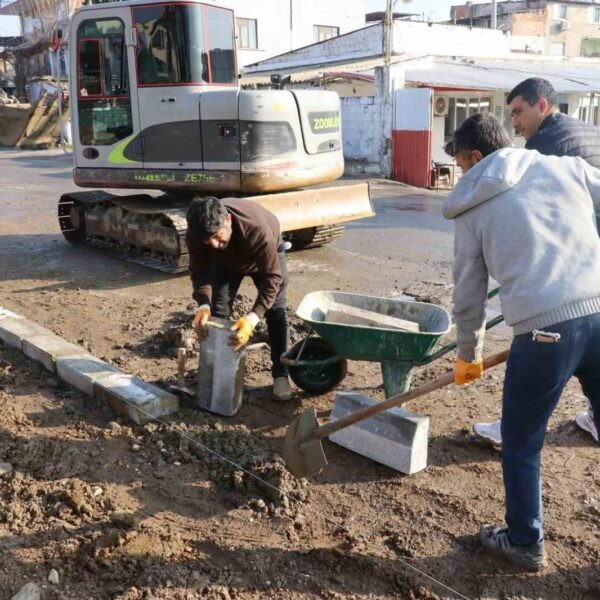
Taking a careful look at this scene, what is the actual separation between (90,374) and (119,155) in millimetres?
4371

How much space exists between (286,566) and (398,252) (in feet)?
20.9

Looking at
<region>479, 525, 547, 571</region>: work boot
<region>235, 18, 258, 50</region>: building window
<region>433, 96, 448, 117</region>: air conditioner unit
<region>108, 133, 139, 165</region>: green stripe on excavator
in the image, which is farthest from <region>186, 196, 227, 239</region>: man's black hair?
<region>235, 18, 258, 50</region>: building window

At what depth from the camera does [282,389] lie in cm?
456

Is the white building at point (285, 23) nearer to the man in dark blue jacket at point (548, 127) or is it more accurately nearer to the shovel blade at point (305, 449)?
the man in dark blue jacket at point (548, 127)

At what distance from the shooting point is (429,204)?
44.7ft

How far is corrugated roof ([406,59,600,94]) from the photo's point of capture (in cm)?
1875

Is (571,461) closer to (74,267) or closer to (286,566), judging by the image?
(286,566)

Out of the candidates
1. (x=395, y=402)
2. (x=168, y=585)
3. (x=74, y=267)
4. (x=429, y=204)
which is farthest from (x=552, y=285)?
(x=429, y=204)

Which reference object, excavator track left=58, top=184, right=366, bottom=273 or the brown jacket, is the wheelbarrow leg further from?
excavator track left=58, top=184, right=366, bottom=273

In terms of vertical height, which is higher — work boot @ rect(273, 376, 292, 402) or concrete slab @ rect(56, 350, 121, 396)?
concrete slab @ rect(56, 350, 121, 396)

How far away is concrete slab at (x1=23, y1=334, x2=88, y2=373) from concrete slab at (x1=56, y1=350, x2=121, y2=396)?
0.23 ft

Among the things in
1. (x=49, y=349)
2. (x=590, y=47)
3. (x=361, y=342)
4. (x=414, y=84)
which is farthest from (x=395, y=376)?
(x=590, y=47)

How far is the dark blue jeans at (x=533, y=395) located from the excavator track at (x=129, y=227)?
5439 mm

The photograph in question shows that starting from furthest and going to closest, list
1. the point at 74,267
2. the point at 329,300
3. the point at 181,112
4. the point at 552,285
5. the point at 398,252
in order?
the point at 398,252, the point at 74,267, the point at 181,112, the point at 329,300, the point at 552,285
